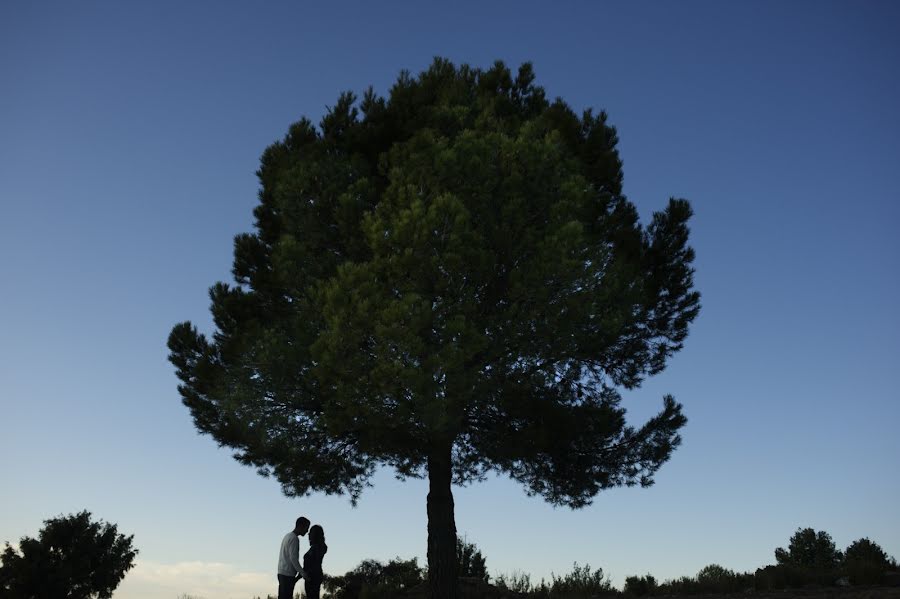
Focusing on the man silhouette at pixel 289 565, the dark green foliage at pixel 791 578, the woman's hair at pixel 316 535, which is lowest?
the dark green foliage at pixel 791 578

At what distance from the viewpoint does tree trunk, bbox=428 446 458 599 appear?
1369 cm

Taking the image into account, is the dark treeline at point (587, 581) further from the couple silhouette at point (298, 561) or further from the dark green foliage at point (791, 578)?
the couple silhouette at point (298, 561)

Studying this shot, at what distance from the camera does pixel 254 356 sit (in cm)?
1397

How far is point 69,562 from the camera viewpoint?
58.4ft

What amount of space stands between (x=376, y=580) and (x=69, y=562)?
736cm

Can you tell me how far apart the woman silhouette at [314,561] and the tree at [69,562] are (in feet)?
30.5

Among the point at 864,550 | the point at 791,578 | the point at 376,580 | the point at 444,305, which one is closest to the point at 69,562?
the point at 376,580

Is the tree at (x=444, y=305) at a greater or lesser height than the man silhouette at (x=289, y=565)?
greater

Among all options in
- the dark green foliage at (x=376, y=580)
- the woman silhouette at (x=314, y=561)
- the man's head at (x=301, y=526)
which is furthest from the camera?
the dark green foliage at (x=376, y=580)

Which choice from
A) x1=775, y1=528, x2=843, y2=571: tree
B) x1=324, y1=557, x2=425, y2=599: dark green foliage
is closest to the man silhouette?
x1=324, y1=557, x2=425, y2=599: dark green foliage

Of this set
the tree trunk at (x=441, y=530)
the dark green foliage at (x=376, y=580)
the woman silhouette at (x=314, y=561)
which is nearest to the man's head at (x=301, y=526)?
the woman silhouette at (x=314, y=561)

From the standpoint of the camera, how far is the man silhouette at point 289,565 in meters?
11.1

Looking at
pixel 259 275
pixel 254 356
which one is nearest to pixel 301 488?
pixel 254 356

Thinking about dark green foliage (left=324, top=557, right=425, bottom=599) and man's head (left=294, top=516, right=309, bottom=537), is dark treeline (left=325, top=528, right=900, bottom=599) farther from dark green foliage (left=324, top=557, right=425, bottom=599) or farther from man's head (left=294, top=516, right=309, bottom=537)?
man's head (left=294, top=516, right=309, bottom=537)
